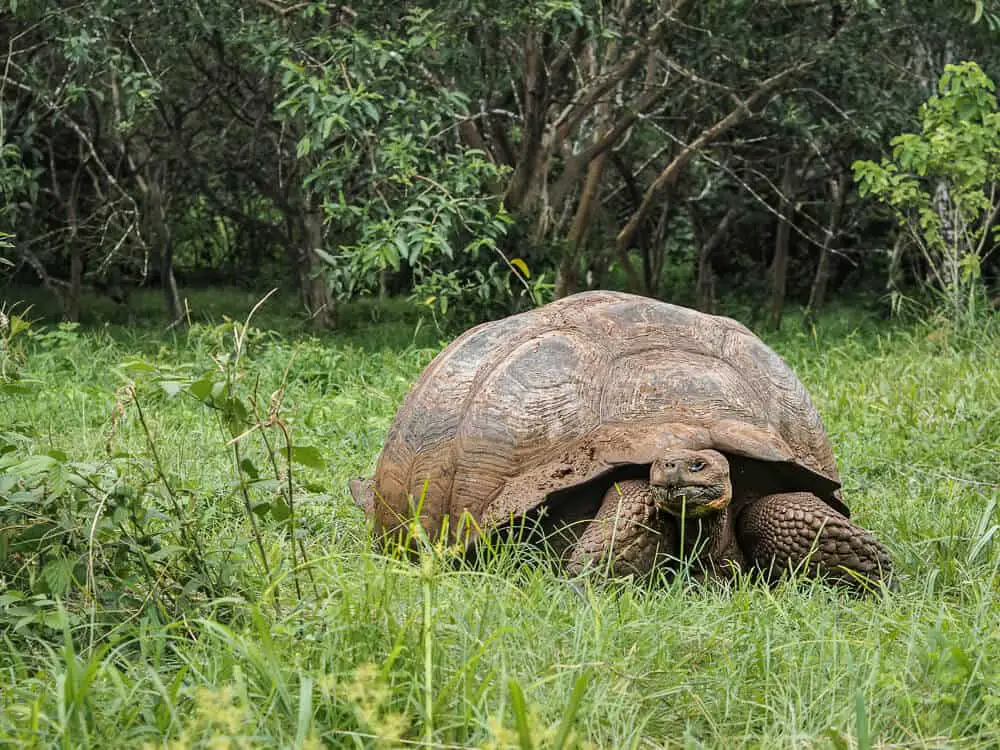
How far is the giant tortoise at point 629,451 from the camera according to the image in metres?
2.60

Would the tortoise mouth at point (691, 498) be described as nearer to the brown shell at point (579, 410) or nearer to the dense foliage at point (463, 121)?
the brown shell at point (579, 410)

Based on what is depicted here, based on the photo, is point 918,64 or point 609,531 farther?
point 918,64

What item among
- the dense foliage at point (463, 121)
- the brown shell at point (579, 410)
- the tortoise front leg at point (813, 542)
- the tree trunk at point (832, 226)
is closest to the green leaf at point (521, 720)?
the brown shell at point (579, 410)

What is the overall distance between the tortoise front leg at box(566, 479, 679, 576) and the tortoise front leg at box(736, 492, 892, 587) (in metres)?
0.29

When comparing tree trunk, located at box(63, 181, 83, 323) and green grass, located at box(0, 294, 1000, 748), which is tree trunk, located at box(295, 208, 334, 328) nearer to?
tree trunk, located at box(63, 181, 83, 323)

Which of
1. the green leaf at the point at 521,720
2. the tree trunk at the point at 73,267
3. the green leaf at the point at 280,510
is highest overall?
the green leaf at the point at 521,720

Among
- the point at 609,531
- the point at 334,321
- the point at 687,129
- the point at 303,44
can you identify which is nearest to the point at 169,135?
the point at 334,321

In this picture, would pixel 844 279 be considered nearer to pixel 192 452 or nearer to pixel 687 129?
→ pixel 687 129

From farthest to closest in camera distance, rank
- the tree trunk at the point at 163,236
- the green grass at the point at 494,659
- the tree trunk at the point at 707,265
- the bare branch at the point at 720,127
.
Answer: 1. the tree trunk at the point at 707,265
2. the tree trunk at the point at 163,236
3. the bare branch at the point at 720,127
4. the green grass at the point at 494,659

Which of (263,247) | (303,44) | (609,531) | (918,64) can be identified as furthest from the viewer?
(263,247)

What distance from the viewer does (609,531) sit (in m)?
2.55

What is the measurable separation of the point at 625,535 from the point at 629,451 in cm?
19

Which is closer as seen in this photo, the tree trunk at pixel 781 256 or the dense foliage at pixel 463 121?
the dense foliage at pixel 463 121

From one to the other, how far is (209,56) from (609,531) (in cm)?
710
